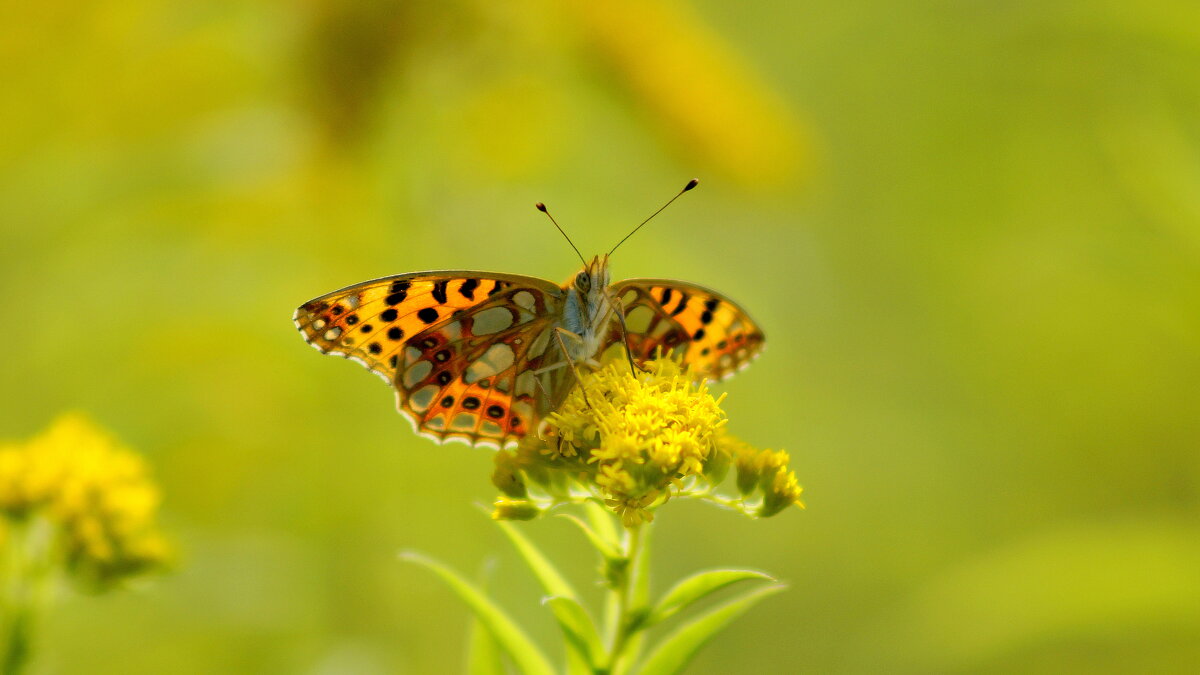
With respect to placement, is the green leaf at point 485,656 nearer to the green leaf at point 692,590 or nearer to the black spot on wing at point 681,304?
the green leaf at point 692,590

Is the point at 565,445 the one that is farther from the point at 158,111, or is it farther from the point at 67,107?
the point at 67,107

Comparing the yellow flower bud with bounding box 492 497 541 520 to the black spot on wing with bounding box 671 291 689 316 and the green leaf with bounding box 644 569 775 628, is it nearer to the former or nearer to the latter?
the green leaf with bounding box 644 569 775 628

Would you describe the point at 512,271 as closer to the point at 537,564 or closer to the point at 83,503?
the point at 83,503

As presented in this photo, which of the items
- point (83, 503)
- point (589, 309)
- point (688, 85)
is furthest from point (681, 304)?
point (688, 85)

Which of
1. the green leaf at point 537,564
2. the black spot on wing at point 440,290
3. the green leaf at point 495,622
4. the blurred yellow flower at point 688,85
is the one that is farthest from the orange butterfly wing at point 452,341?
the blurred yellow flower at point 688,85

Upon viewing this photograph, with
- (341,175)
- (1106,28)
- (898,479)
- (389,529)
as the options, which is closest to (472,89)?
(341,175)
